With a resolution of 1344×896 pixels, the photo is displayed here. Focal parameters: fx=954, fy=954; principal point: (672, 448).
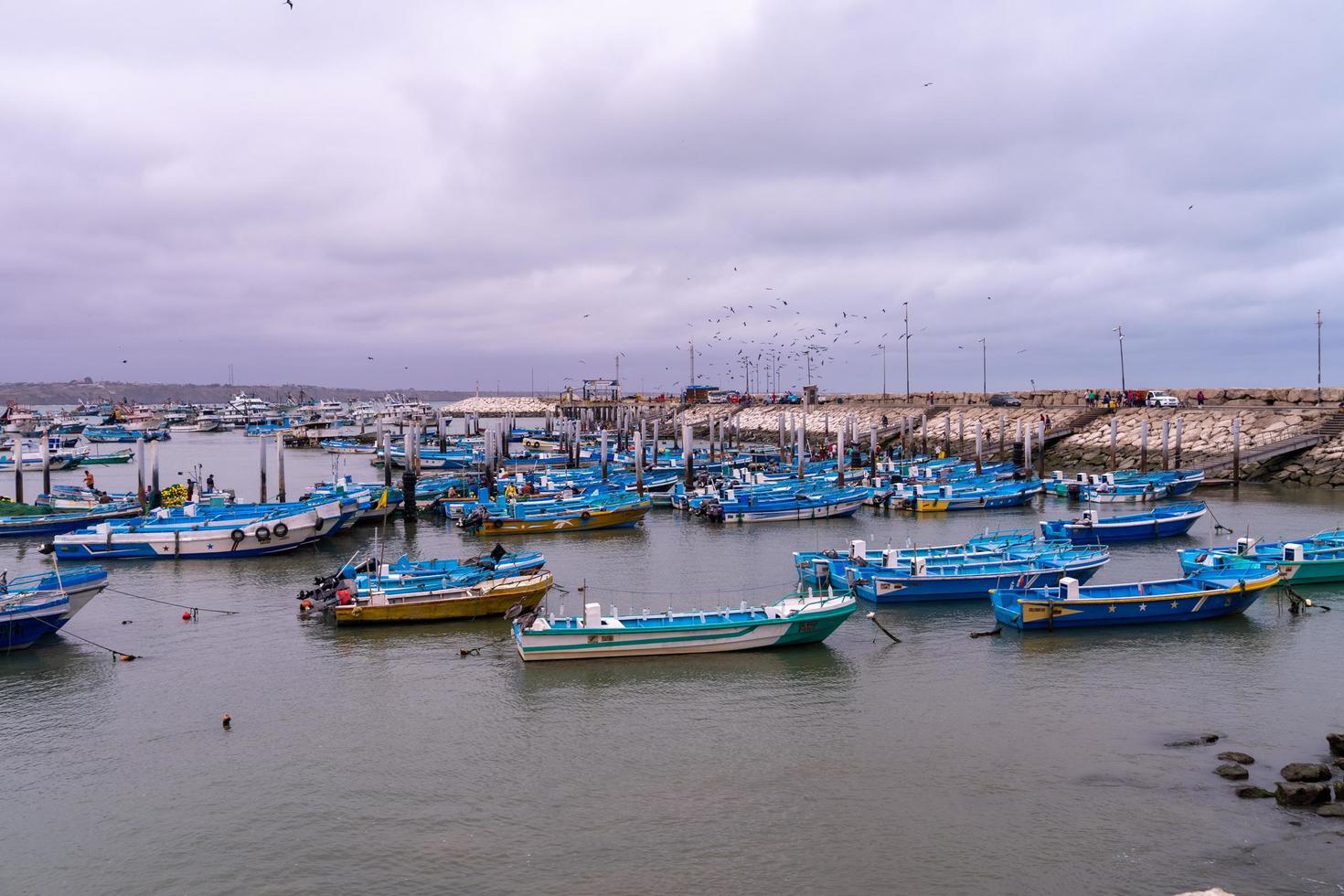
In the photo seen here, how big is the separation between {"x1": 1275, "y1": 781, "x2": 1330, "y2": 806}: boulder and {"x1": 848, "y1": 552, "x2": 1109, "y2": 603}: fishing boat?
14.3 metres

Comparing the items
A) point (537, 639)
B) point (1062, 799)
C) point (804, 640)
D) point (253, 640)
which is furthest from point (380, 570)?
point (1062, 799)

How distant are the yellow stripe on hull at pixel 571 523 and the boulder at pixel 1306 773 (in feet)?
116

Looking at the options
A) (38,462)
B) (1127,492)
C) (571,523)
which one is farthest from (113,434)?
(1127,492)

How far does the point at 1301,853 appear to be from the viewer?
47.2 feet

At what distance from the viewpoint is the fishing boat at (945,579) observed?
3047 cm

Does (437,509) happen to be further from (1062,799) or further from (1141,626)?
(1062,799)

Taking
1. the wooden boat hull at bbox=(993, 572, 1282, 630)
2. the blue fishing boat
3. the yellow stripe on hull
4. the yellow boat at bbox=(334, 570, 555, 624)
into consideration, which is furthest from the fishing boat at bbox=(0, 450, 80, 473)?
the wooden boat hull at bbox=(993, 572, 1282, 630)

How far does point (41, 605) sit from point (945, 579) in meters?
26.1

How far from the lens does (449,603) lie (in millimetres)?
28750

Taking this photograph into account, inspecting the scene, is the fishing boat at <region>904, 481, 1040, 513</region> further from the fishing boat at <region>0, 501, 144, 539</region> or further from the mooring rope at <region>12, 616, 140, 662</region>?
the fishing boat at <region>0, 501, 144, 539</region>

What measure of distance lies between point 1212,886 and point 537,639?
50.6 feet

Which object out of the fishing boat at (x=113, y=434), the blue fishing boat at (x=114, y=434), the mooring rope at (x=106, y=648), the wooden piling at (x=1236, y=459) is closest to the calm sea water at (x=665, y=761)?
the mooring rope at (x=106, y=648)

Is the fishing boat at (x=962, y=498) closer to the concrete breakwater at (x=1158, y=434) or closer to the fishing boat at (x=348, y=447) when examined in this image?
the concrete breakwater at (x=1158, y=434)

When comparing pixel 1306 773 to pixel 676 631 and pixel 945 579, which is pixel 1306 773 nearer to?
pixel 676 631
